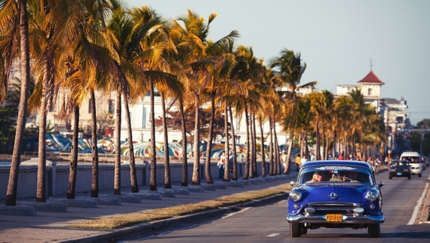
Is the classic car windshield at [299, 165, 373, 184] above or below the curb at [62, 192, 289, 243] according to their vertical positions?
above

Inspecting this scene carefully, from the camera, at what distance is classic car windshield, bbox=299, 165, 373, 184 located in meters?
18.3

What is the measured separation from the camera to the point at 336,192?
55.7 ft

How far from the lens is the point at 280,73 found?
66062 mm

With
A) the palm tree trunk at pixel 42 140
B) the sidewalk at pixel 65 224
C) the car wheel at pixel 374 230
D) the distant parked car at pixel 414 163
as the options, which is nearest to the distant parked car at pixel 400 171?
the distant parked car at pixel 414 163

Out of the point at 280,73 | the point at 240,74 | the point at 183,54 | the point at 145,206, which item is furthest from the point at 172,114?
the point at 145,206

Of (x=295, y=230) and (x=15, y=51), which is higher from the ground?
(x=15, y=51)

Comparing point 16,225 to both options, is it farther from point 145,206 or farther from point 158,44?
point 158,44

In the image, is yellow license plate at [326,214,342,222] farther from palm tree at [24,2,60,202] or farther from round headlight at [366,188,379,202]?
palm tree at [24,2,60,202]

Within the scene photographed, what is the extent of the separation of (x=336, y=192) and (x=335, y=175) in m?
1.40

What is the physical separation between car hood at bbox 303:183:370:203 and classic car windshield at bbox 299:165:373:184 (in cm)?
97

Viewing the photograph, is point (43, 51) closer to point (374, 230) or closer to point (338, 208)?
point (338, 208)

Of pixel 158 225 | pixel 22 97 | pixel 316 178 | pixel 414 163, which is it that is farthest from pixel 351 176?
pixel 414 163

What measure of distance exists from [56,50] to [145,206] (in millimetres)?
7512

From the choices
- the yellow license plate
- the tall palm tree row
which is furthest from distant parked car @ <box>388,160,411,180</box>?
the yellow license plate
